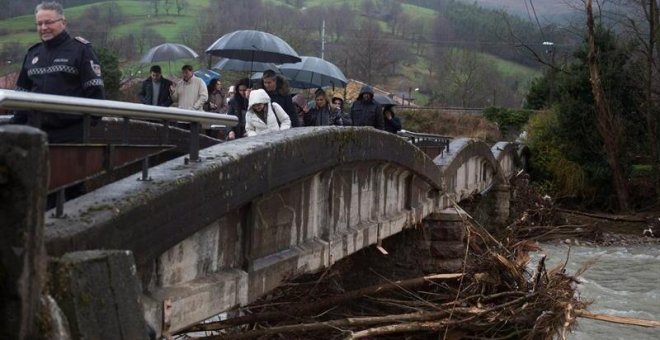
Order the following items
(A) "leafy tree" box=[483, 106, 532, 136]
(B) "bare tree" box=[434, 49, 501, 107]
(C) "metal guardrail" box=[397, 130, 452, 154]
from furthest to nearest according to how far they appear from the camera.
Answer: (B) "bare tree" box=[434, 49, 501, 107], (A) "leafy tree" box=[483, 106, 532, 136], (C) "metal guardrail" box=[397, 130, 452, 154]

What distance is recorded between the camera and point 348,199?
7941 mm

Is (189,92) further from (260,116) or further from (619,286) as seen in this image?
(619,286)

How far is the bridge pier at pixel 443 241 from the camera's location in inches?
417

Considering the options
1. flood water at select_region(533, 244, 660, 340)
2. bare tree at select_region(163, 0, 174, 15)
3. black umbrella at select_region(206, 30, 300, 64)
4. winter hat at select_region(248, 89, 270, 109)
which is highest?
bare tree at select_region(163, 0, 174, 15)

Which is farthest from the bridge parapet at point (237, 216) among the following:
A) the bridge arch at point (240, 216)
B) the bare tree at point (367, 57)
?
the bare tree at point (367, 57)

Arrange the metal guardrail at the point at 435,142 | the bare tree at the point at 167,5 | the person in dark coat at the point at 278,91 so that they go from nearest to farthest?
the person in dark coat at the point at 278,91, the metal guardrail at the point at 435,142, the bare tree at the point at 167,5

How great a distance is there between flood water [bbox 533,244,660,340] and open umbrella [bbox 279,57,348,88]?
587 centimetres

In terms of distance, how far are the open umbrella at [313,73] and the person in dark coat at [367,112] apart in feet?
13.4

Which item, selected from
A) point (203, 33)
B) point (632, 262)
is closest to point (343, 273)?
point (632, 262)

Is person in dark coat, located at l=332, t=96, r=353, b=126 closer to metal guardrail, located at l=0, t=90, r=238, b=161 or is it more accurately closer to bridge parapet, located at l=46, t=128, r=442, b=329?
bridge parapet, located at l=46, t=128, r=442, b=329

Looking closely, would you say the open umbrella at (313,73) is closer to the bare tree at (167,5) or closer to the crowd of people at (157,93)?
the crowd of people at (157,93)

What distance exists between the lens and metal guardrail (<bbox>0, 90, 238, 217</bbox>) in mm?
3393

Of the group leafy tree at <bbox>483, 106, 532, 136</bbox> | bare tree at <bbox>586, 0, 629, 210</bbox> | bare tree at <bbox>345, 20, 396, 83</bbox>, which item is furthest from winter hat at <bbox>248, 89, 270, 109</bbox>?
bare tree at <bbox>345, 20, 396, 83</bbox>

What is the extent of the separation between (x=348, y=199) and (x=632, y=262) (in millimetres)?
16745
